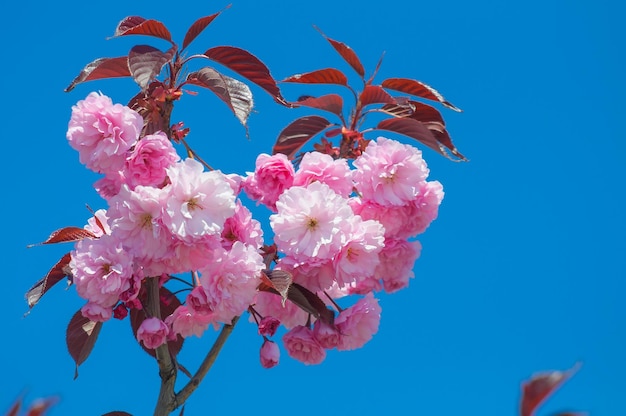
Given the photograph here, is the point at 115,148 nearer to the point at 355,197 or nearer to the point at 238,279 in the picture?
the point at 238,279

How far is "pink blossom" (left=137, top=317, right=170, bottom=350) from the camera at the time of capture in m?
1.33

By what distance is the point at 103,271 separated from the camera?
130cm

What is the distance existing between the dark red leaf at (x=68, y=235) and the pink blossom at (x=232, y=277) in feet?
0.92

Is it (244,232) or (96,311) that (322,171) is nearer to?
(244,232)

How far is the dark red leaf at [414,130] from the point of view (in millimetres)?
1634

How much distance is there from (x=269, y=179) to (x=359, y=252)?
0.72ft

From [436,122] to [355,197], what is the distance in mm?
290

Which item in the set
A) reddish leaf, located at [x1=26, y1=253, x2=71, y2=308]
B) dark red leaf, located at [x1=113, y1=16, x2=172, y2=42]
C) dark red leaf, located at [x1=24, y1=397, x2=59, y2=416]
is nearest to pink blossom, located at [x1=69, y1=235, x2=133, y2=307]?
reddish leaf, located at [x1=26, y1=253, x2=71, y2=308]

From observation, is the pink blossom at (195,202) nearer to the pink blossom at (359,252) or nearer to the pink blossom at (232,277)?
the pink blossom at (232,277)

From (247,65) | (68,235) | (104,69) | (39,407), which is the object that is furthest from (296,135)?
(39,407)

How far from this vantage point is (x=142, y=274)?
132 cm

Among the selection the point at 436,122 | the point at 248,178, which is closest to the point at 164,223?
the point at 248,178

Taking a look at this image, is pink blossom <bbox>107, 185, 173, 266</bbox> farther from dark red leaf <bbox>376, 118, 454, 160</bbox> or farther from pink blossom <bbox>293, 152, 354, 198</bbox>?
dark red leaf <bbox>376, 118, 454, 160</bbox>

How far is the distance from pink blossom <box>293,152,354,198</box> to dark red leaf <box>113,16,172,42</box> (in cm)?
37
